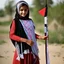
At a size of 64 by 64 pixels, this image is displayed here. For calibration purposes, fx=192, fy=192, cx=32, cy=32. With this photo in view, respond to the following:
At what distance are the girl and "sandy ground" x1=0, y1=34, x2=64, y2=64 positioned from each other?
4cm

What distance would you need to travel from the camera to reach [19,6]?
134 centimetres

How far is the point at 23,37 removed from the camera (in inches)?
52.2

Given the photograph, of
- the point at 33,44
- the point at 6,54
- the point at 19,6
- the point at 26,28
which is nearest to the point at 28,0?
the point at 19,6

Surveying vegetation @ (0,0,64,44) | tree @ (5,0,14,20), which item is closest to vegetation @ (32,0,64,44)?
vegetation @ (0,0,64,44)

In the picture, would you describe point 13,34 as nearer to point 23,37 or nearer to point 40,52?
point 23,37

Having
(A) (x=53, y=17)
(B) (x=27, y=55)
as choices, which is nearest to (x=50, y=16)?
(A) (x=53, y=17)

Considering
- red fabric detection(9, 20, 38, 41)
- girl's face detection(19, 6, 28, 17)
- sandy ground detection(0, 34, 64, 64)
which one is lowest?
sandy ground detection(0, 34, 64, 64)

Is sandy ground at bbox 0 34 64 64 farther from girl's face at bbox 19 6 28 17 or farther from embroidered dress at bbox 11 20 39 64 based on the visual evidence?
girl's face at bbox 19 6 28 17

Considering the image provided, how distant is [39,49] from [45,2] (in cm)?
34

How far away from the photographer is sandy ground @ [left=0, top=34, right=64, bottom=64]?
1.37 meters

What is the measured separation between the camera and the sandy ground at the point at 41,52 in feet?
4.50

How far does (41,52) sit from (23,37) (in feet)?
0.57

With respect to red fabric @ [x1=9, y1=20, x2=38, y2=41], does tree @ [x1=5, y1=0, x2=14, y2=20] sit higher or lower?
higher

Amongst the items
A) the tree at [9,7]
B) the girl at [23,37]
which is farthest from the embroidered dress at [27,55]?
the tree at [9,7]
